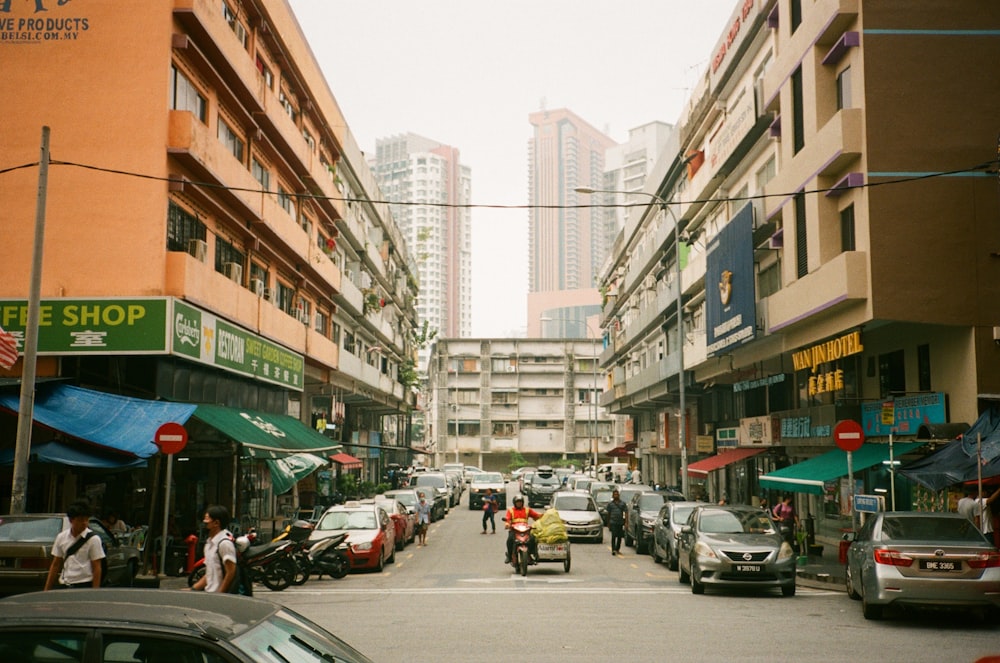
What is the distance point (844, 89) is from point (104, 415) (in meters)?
18.6

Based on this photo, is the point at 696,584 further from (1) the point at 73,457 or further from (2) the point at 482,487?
(2) the point at 482,487

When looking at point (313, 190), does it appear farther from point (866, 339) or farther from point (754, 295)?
point (866, 339)

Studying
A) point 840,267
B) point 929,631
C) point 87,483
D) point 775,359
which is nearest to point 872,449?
point 840,267

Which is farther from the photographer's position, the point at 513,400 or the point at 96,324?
the point at 513,400


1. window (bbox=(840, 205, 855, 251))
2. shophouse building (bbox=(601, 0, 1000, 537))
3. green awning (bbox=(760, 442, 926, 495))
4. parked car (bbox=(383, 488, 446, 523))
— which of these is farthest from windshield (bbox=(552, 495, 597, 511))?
window (bbox=(840, 205, 855, 251))

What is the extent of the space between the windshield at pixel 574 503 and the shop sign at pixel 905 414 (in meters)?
A: 10.2

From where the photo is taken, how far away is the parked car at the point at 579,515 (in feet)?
107

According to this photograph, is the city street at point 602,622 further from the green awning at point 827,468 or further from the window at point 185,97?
the window at point 185,97

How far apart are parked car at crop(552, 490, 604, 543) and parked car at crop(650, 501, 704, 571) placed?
6859 millimetres

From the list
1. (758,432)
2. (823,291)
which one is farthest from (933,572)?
(758,432)

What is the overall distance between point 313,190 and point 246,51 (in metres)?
10.1

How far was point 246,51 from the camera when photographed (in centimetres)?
2883

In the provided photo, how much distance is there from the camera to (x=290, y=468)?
28219mm

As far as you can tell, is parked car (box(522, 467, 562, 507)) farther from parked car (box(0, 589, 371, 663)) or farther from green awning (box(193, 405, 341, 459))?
parked car (box(0, 589, 371, 663))
